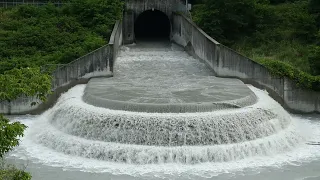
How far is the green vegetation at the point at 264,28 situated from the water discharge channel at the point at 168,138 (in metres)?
5.89

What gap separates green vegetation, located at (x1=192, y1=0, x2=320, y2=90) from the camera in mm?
24672

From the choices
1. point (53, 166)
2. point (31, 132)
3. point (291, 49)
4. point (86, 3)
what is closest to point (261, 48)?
point (291, 49)

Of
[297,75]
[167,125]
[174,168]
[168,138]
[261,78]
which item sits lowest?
[174,168]

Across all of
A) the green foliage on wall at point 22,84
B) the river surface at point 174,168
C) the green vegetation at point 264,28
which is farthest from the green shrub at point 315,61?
the green foliage on wall at point 22,84

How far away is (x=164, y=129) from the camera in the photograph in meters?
15.4

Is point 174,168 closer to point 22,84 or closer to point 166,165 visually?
point 166,165

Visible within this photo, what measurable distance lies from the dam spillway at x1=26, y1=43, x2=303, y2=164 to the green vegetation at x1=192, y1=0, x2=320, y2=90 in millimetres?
5508

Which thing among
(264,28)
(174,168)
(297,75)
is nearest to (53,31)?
(264,28)

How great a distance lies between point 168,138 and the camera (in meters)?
15.4

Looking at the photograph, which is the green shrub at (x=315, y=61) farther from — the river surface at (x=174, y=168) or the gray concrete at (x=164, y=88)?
the river surface at (x=174, y=168)

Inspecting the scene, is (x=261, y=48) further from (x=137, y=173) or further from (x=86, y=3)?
(x=137, y=173)

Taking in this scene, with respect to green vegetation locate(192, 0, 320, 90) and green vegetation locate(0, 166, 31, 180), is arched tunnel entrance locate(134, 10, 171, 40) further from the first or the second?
green vegetation locate(0, 166, 31, 180)

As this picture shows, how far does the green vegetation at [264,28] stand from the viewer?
80.9 feet

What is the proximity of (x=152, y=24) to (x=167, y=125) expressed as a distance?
999 inches
